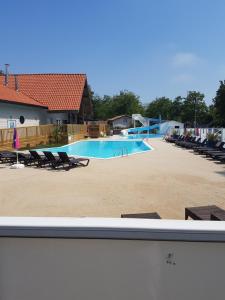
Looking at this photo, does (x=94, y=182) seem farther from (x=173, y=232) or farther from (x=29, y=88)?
(x=29, y=88)

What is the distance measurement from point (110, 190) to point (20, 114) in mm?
19334

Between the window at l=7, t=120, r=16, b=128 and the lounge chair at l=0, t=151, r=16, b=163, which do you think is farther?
the window at l=7, t=120, r=16, b=128

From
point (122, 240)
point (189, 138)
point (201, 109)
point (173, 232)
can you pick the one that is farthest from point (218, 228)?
point (201, 109)

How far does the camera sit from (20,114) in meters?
26.6

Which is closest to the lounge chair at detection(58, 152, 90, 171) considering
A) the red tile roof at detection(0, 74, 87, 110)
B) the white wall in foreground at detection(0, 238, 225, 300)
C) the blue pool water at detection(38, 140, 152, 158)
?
the blue pool water at detection(38, 140, 152, 158)

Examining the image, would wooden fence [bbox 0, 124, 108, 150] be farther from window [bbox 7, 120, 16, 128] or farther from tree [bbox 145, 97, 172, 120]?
tree [bbox 145, 97, 172, 120]

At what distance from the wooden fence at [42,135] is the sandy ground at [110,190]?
8260 mm

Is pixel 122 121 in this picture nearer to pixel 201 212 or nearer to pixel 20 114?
pixel 20 114

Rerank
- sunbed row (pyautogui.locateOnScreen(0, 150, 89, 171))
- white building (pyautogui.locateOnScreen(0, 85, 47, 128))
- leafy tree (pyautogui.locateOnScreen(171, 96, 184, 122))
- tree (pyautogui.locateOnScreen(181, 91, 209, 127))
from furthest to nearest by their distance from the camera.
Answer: leafy tree (pyautogui.locateOnScreen(171, 96, 184, 122)), tree (pyautogui.locateOnScreen(181, 91, 209, 127)), white building (pyautogui.locateOnScreen(0, 85, 47, 128)), sunbed row (pyautogui.locateOnScreen(0, 150, 89, 171))

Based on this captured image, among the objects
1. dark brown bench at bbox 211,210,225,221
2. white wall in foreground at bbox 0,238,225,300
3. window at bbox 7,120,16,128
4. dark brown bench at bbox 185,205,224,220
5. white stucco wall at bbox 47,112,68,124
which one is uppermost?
white stucco wall at bbox 47,112,68,124

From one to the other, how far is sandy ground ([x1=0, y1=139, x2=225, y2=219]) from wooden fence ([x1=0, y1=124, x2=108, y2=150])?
8260 mm

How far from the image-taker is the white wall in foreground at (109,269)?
6.82 ft

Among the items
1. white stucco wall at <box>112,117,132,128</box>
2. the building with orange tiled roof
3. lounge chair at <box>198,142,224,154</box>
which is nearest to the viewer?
lounge chair at <box>198,142,224,154</box>

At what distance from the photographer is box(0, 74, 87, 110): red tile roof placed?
33.0 m
